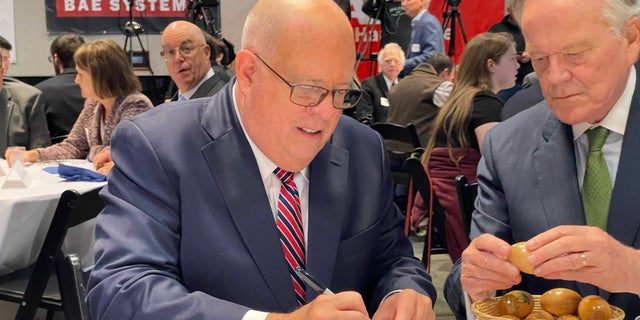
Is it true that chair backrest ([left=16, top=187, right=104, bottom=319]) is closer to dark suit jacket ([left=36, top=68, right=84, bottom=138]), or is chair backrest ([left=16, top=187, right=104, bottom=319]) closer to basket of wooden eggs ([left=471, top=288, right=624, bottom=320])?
basket of wooden eggs ([left=471, top=288, right=624, bottom=320])

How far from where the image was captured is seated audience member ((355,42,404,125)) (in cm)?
787

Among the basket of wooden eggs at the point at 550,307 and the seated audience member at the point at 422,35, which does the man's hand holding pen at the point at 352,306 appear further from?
the seated audience member at the point at 422,35

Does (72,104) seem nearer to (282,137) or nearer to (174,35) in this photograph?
(174,35)

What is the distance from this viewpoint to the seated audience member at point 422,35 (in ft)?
26.6

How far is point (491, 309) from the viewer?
1.56 meters

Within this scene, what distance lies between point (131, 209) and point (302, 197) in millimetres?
377

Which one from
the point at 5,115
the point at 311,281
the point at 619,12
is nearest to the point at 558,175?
the point at 619,12

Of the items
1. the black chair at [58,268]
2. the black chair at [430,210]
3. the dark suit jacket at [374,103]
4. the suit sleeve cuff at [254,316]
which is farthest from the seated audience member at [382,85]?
the suit sleeve cuff at [254,316]

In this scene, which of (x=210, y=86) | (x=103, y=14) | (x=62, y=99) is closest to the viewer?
(x=210, y=86)

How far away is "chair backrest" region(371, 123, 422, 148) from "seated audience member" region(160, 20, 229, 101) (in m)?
1.21

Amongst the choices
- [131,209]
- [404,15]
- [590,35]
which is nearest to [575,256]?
[590,35]

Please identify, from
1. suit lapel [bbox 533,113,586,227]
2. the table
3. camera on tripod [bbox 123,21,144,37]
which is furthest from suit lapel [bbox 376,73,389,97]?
suit lapel [bbox 533,113,586,227]

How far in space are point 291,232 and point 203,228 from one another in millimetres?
195

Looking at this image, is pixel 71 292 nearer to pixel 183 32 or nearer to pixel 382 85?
pixel 183 32
